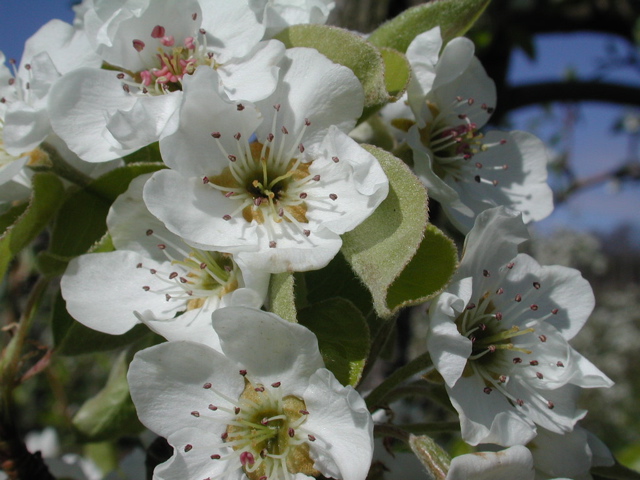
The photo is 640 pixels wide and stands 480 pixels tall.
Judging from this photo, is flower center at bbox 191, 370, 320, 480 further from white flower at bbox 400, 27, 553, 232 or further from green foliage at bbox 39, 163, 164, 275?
white flower at bbox 400, 27, 553, 232

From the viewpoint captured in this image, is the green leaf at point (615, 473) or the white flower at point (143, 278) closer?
the white flower at point (143, 278)

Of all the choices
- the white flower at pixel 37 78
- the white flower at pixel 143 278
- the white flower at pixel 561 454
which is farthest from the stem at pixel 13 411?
the white flower at pixel 561 454

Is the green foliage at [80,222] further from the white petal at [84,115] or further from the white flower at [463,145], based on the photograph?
the white flower at [463,145]

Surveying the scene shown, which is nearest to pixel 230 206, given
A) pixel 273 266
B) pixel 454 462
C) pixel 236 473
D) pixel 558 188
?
pixel 273 266

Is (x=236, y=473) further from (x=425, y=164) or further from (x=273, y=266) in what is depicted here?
(x=425, y=164)

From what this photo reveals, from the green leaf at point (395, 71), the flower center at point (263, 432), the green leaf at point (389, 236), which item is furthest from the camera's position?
the green leaf at point (395, 71)
